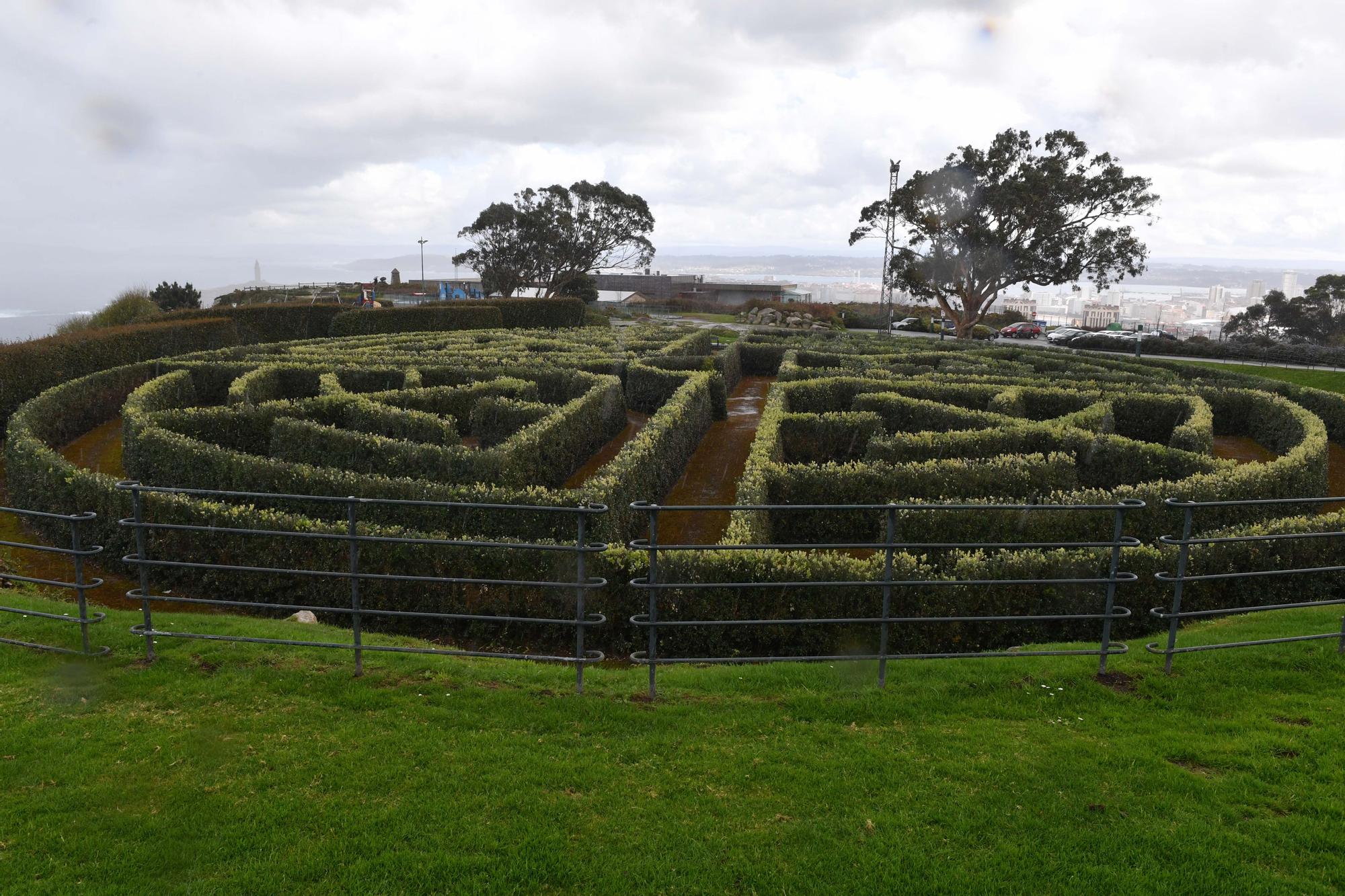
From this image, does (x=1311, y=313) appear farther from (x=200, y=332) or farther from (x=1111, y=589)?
(x=200, y=332)

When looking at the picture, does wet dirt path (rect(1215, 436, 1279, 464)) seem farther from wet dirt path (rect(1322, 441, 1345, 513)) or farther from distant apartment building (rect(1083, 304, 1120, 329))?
distant apartment building (rect(1083, 304, 1120, 329))

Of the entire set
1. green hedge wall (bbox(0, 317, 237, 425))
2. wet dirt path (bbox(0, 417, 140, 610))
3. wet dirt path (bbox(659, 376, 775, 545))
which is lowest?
wet dirt path (bbox(0, 417, 140, 610))

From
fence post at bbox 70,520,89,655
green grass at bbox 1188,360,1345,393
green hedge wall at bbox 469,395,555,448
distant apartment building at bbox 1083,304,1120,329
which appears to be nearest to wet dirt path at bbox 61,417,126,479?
green hedge wall at bbox 469,395,555,448

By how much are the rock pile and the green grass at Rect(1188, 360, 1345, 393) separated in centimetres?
2232

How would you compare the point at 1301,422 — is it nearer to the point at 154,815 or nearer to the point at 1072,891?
the point at 1072,891

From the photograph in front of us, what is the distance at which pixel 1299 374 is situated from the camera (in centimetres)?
2978

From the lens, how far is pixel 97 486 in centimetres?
1010

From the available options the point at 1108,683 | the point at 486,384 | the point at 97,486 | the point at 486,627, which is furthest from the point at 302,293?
the point at 1108,683

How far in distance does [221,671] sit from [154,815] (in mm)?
1856

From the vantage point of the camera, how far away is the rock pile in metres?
51.6

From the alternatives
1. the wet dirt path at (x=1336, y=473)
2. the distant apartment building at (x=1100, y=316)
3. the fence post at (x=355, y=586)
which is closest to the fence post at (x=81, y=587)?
the fence post at (x=355, y=586)

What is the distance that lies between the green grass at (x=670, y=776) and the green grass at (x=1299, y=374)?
971 inches

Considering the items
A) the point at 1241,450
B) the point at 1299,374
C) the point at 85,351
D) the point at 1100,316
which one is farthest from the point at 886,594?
the point at 1100,316

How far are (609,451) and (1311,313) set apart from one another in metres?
61.7
